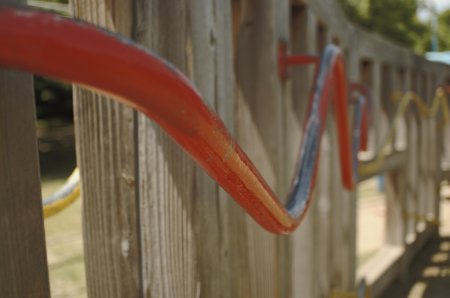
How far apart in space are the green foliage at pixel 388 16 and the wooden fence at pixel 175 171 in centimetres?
2276

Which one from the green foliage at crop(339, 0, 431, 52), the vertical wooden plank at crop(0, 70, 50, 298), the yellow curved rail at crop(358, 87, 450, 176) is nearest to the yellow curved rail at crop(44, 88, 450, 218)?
the yellow curved rail at crop(358, 87, 450, 176)

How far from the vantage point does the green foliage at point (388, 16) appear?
23812mm

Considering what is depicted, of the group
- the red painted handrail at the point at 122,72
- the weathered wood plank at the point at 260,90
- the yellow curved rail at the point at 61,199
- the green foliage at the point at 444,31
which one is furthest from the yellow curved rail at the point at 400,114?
the green foliage at the point at 444,31

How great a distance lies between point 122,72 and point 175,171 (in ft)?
1.79

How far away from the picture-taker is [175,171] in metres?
1.05

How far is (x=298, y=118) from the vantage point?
2.31 metres

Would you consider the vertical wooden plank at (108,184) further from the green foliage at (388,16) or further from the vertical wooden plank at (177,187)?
the green foliage at (388,16)

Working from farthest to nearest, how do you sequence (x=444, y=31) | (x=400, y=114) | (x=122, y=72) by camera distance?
(x=444, y=31)
(x=400, y=114)
(x=122, y=72)

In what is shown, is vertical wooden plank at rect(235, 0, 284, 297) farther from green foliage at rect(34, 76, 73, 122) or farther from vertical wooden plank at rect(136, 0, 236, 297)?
green foliage at rect(34, 76, 73, 122)

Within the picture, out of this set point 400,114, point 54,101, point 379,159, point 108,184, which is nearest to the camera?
point 108,184

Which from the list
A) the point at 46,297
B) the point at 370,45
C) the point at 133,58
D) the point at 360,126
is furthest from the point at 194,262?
the point at 370,45

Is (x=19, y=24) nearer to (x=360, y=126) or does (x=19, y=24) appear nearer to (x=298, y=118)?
(x=298, y=118)

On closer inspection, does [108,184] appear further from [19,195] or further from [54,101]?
[54,101]

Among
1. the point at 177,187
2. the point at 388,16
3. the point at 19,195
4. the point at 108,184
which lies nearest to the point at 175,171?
the point at 177,187
